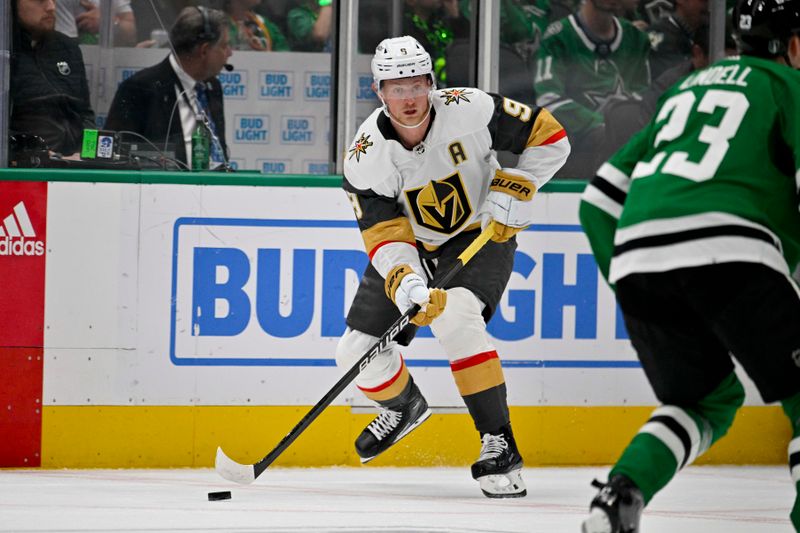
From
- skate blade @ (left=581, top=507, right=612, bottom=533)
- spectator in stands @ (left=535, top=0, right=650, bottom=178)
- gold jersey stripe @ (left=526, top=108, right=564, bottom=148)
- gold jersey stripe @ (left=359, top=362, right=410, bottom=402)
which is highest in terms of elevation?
spectator in stands @ (left=535, top=0, right=650, bottom=178)

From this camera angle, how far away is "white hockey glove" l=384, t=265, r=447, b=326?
11.4ft

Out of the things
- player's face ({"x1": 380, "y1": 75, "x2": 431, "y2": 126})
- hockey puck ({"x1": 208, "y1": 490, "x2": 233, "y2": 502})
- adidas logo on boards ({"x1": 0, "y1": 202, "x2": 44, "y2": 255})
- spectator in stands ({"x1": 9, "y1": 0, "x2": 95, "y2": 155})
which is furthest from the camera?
spectator in stands ({"x1": 9, "y1": 0, "x2": 95, "y2": 155})

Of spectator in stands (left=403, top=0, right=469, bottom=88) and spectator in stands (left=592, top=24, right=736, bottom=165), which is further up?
spectator in stands (left=403, top=0, right=469, bottom=88)

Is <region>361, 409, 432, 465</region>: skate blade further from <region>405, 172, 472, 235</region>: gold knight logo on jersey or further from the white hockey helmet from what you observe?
the white hockey helmet

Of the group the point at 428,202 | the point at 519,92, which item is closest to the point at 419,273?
the point at 428,202

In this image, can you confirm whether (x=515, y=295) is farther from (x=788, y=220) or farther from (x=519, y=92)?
(x=788, y=220)

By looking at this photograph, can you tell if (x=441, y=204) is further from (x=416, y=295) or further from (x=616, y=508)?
(x=616, y=508)

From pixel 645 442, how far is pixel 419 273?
4.73 feet

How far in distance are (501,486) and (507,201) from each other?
75 centimetres

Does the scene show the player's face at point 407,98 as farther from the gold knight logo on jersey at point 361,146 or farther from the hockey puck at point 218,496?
the hockey puck at point 218,496

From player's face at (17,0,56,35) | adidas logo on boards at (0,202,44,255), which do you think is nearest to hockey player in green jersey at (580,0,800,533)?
adidas logo on boards at (0,202,44,255)

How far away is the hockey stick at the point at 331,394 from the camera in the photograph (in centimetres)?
359

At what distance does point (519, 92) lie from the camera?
15.4 ft

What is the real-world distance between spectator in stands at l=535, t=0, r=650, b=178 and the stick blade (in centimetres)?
181
